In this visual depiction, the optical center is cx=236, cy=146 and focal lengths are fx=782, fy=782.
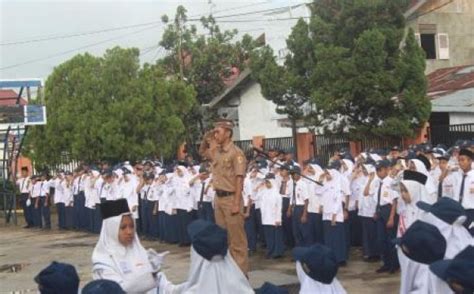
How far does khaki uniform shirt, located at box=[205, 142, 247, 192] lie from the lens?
28.3ft

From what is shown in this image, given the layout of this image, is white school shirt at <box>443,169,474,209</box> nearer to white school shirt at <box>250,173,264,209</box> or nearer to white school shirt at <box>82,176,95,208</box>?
white school shirt at <box>250,173,264,209</box>

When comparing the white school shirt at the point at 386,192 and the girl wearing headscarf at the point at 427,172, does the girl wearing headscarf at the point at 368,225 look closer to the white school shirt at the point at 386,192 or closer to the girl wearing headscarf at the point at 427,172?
the white school shirt at the point at 386,192

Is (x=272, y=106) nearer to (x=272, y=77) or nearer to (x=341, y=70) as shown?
(x=272, y=77)

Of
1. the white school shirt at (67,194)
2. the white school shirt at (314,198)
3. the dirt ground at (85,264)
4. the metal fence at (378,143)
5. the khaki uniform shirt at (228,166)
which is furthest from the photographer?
the metal fence at (378,143)

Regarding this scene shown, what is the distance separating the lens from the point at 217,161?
28.7ft

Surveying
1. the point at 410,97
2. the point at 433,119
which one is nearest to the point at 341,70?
the point at 410,97

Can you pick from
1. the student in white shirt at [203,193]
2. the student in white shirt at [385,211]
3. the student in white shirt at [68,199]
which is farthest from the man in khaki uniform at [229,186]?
the student in white shirt at [68,199]

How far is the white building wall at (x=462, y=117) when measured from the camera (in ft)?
75.4

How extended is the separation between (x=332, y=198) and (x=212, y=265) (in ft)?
22.7

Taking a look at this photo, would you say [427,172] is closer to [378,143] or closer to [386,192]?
[386,192]

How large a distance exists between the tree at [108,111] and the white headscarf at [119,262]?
19512 millimetres

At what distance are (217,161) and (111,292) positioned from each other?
15.8ft

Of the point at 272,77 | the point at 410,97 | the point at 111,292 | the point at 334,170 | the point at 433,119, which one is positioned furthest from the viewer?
the point at 433,119

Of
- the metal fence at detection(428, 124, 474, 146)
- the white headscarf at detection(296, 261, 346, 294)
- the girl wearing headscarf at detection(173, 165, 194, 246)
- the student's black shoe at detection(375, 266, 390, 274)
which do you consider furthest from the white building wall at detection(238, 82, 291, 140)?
the white headscarf at detection(296, 261, 346, 294)
